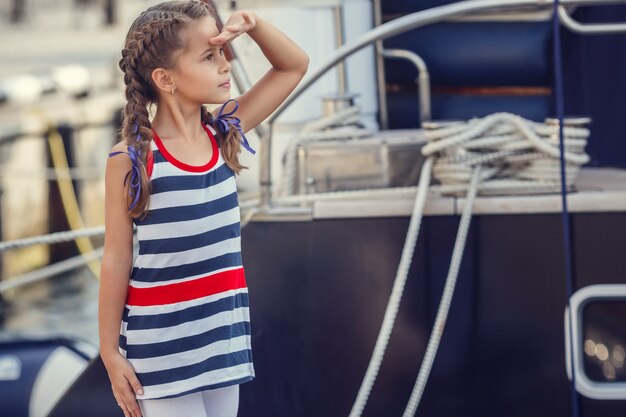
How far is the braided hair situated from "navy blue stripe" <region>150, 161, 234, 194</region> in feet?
0.09

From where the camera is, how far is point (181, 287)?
1614 mm

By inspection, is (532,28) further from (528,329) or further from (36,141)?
(36,141)

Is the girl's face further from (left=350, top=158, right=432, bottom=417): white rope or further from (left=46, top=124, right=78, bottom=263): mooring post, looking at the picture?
(left=46, top=124, right=78, bottom=263): mooring post

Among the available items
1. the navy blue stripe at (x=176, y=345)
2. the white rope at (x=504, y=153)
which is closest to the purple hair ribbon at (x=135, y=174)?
the navy blue stripe at (x=176, y=345)

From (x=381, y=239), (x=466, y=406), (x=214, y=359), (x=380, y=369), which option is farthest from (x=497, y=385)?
(x=214, y=359)

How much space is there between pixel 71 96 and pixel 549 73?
21.7 ft

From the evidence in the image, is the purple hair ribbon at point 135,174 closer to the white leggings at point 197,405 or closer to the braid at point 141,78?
the braid at point 141,78

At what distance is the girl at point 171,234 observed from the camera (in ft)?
5.23

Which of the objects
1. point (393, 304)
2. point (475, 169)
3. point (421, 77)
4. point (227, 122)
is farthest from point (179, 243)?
point (421, 77)

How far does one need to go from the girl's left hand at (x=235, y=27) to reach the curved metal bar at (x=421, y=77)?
4.62 ft

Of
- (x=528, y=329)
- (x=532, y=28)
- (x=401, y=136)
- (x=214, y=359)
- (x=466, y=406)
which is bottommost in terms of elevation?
(x=466, y=406)

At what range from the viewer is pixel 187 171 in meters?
1.61

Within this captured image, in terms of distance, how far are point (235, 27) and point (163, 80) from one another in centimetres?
14

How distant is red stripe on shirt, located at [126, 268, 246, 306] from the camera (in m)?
1.61
